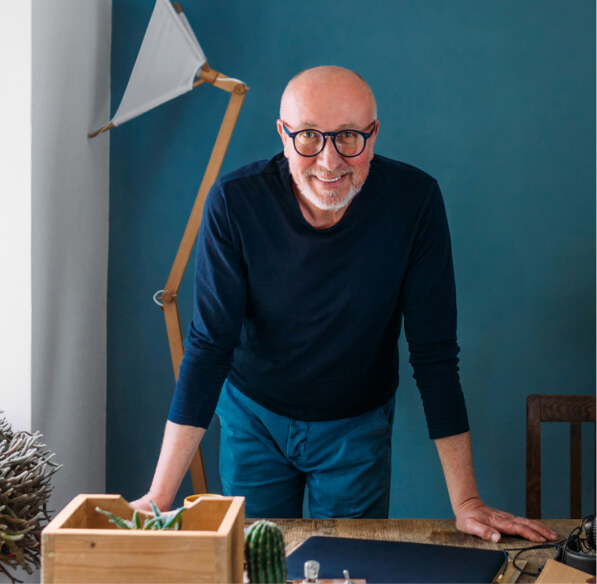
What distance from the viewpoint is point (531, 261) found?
2287 mm

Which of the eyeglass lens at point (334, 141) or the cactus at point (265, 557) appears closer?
the cactus at point (265, 557)

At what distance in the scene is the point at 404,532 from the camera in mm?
1195

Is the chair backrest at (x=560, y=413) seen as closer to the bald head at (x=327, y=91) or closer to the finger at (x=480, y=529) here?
the finger at (x=480, y=529)

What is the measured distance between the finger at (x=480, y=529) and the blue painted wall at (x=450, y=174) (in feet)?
3.57

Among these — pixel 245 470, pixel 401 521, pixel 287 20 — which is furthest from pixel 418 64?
pixel 401 521

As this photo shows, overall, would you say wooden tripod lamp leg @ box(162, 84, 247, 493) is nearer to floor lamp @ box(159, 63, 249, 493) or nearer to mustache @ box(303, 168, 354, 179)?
floor lamp @ box(159, 63, 249, 493)

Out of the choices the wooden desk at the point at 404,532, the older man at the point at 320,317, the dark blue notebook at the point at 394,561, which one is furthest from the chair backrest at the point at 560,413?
the dark blue notebook at the point at 394,561

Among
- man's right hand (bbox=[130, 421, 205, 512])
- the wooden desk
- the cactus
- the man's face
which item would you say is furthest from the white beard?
the cactus

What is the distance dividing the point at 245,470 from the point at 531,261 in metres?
1.19

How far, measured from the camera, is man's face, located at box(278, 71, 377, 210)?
1.36 m

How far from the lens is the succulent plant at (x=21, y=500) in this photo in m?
1.31

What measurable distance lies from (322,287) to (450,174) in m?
0.94

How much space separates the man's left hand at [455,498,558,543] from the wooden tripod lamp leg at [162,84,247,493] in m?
1.01

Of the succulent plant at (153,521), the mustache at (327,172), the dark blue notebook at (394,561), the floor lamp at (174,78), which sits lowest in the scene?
the dark blue notebook at (394,561)
